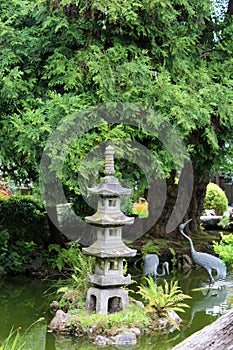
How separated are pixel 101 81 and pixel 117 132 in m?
0.76

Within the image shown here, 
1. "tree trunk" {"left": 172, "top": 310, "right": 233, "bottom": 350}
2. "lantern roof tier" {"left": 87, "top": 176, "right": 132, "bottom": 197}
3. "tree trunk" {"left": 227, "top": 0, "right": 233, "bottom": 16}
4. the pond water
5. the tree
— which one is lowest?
the pond water

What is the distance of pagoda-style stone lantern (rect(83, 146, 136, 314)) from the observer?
22.6ft

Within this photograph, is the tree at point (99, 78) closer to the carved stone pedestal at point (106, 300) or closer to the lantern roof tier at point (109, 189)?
the lantern roof tier at point (109, 189)

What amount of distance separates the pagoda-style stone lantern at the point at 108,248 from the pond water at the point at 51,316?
1.98 feet

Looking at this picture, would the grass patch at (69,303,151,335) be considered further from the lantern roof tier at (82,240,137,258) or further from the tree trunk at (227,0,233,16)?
the tree trunk at (227,0,233,16)

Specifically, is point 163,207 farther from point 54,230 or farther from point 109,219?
point 109,219

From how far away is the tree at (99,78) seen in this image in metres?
8.12

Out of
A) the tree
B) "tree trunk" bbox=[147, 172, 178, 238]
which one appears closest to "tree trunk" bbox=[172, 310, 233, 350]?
the tree

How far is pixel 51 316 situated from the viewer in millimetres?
7504

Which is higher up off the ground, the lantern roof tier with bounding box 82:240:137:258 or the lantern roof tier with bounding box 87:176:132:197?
the lantern roof tier with bounding box 87:176:132:197

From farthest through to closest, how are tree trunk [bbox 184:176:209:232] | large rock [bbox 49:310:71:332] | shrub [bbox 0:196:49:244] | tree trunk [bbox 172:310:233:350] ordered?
tree trunk [bbox 184:176:209:232] < shrub [bbox 0:196:49:244] < large rock [bbox 49:310:71:332] < tree trunk [bbox 172:310:233:350]

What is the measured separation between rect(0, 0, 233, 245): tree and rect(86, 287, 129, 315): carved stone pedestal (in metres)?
1.63

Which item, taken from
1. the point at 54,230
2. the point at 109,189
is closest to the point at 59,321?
the point at 109,189

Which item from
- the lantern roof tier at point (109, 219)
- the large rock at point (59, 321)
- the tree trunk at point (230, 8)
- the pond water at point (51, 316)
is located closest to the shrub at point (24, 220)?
the pond water at point (51, 316)
